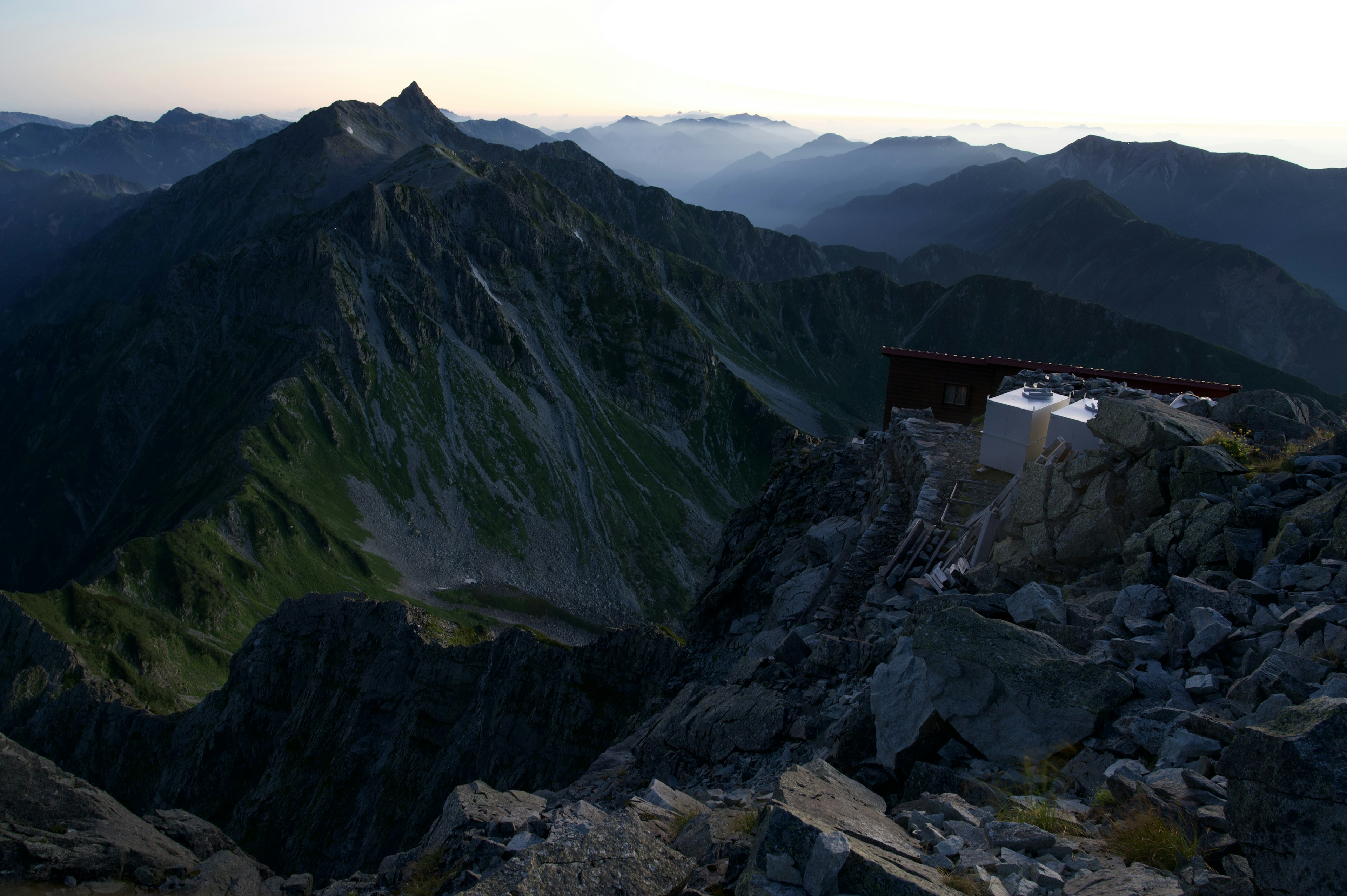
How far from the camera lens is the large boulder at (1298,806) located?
265 inches

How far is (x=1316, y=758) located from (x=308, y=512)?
117 meters

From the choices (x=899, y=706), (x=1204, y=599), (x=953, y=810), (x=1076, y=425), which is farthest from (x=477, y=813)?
(x=1076, y=425)

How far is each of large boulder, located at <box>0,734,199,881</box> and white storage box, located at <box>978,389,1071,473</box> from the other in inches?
921

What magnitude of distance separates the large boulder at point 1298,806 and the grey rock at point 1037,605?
5.06 m

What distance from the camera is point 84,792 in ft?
72.4

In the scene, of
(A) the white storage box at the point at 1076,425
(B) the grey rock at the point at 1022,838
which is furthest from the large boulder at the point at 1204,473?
(B) the grey rock at the point at 1022,838

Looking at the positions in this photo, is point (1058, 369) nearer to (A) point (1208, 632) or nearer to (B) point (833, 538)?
(B) point (833, 538)

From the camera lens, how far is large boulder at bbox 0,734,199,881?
17672 millimetres

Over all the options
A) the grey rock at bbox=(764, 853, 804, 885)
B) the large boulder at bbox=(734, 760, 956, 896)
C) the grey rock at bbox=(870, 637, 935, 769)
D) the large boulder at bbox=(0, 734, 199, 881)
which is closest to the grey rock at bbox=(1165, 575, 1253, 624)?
the grey rock at bbox=(870, 637, 935, 769)

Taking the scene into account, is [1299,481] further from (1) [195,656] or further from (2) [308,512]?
(2) [308,512]

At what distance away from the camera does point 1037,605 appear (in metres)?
12.5

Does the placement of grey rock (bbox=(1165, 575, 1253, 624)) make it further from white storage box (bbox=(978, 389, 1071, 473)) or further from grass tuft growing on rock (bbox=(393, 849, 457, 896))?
grass tuft growing on rock (bbox=(393, 849, 457, 896))

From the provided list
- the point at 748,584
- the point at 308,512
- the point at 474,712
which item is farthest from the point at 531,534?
the point at 748,584

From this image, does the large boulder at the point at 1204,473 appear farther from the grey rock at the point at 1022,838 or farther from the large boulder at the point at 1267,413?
the grey rock at the point at 1022,838
